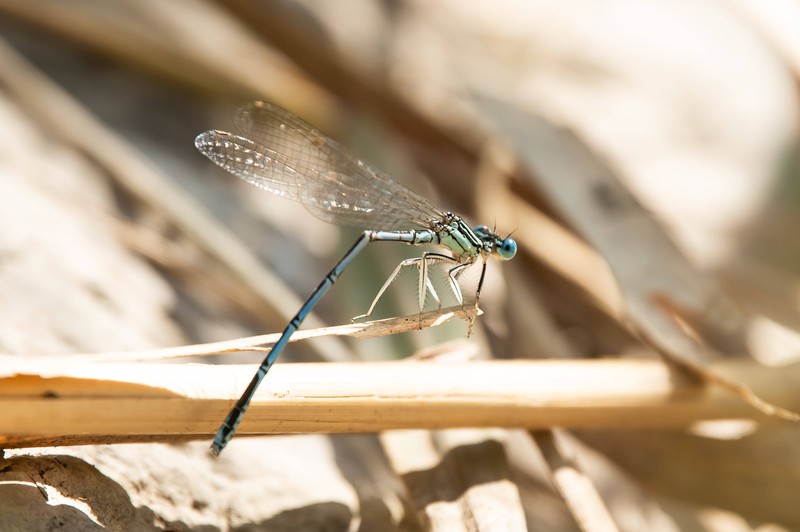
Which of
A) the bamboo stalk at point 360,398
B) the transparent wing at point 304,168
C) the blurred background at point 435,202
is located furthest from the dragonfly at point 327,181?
the bamboo stalk at point 360,398

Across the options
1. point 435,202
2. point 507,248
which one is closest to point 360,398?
point 507,248

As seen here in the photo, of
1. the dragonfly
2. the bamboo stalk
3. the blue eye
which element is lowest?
the bamboo stalk

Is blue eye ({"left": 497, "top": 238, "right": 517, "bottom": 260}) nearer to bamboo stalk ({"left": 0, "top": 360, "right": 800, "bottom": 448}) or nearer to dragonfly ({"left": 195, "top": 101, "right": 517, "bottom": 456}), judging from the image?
dragonfly ({"left": 195, "top": 101, "right": 517, "bottom": 456})

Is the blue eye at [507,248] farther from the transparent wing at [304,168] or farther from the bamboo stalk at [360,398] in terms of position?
the bamboo stalk at [360,398]

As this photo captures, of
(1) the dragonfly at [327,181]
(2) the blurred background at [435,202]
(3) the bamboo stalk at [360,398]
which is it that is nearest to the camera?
(3) the bamboo stalk at [360,398]

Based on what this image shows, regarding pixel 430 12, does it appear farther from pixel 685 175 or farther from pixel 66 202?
pixel 66 202

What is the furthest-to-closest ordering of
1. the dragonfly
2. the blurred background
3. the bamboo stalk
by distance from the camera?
the dragonfly
the blurred background
the bamboo stalk

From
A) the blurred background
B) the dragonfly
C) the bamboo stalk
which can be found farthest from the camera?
the dragonfly

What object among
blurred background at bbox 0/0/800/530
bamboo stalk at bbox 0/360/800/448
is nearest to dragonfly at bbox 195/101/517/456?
blurred background at bbox 0/0/800/530
